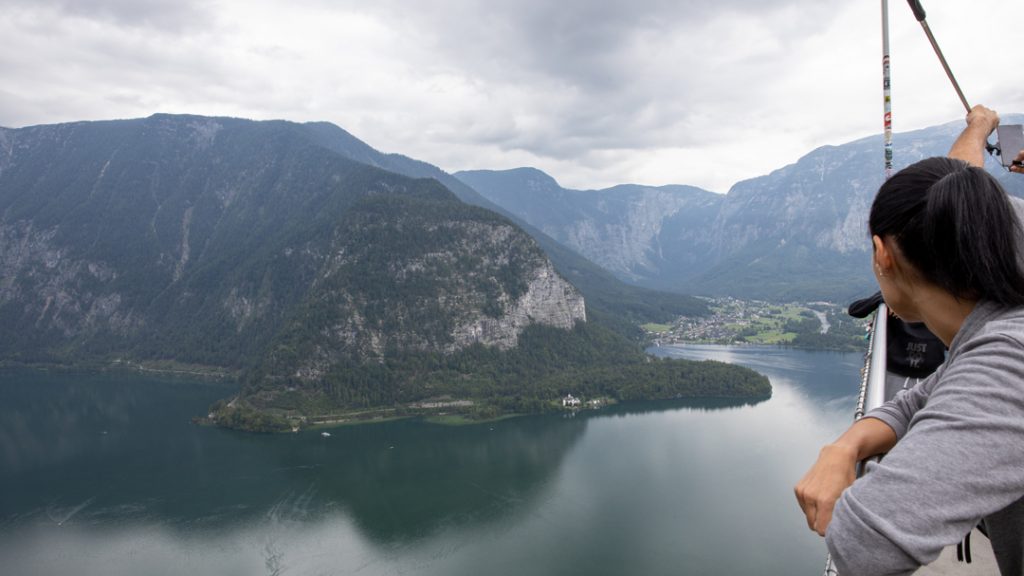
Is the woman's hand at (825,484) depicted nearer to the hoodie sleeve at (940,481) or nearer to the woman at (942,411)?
the woman at (942,411)

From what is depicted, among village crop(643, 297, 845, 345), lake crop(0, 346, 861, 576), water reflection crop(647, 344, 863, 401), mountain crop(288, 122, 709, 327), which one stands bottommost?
lake crop(0, 346, 861, 576)

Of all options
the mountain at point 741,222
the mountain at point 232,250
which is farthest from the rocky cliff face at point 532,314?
the mountain at point 741,222

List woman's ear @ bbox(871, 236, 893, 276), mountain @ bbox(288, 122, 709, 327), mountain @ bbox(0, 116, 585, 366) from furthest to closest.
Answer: mountain @ bbox(288, 122, 709, 327)
mountain @ bbox(0, 116, 585, 366)
woman's ear @ bbox(871, 236, 893, 276)

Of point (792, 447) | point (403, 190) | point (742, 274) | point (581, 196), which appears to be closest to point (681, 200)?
point (581, 196)

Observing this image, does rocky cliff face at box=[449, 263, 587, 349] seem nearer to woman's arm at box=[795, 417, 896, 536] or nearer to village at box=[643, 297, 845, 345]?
village at box=[643, 297, 845, 345]

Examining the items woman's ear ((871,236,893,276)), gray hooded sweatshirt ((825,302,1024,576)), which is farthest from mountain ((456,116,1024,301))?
gray hooded sweatshirt ((825,302,1024,576))

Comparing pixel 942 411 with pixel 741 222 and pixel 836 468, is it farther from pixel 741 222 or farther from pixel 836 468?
pixel 741 222
